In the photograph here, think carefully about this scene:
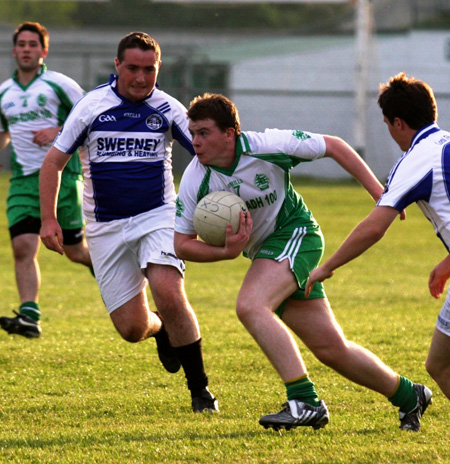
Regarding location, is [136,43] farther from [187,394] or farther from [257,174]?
[187,394]

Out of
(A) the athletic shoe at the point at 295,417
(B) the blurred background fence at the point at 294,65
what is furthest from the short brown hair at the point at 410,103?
(B) the blurred background fence at the point at 294,65

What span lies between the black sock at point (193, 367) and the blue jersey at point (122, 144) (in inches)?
38.3

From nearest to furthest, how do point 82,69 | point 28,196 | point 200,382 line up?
point 200,382 < point 28,196 < point 82,69

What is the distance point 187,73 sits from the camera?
26.5 m

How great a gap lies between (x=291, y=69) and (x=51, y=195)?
82.5ft

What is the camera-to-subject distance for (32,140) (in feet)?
27.4

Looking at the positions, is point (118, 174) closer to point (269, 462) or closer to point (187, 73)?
point (269, 462)

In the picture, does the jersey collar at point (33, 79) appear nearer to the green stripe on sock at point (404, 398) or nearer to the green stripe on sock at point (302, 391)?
the green stripe on sock at point (302, 391)

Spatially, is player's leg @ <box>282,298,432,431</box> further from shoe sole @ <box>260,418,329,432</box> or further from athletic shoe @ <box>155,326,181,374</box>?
athletic shoe @ <box>155,326,181,374</box>

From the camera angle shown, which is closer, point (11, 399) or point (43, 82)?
point (11, 399)

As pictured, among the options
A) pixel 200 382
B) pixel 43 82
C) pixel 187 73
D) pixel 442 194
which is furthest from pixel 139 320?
pixel 187 73

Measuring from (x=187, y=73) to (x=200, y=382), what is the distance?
2175cm

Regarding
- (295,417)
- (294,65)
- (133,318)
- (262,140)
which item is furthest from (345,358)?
(294,65)

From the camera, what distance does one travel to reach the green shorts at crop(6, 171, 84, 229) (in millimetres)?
8156
